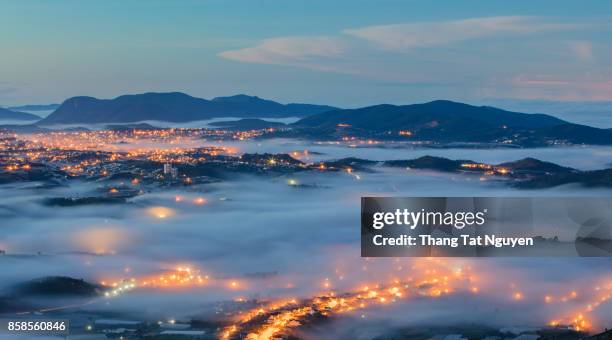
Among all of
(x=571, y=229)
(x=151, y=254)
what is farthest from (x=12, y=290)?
(x=571, y=229)

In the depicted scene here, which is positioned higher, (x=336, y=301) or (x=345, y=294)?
(x=336, y=301)

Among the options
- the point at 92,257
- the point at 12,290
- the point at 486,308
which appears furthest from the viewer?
the point at 92,257

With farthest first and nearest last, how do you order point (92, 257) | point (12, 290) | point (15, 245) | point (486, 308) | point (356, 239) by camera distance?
point (356, 239)
point (15, 245)
point (92, 257)
point (12, 290)
point (486, 308)

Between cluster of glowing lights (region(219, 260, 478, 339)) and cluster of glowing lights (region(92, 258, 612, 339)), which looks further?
cluster of glowing lights (region(92, 258, 612, 339))

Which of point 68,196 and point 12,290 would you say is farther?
point 68,196

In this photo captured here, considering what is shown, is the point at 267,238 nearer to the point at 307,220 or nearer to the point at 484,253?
the point at 307,220

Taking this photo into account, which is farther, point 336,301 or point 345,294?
point 345,294

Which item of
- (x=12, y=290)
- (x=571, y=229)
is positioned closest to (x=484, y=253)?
(x=571, y=229)

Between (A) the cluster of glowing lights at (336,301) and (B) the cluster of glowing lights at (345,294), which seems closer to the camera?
(A) the cluster of glowing lights at (336,301)

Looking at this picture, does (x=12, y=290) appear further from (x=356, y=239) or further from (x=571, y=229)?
(x=571, y=229)
